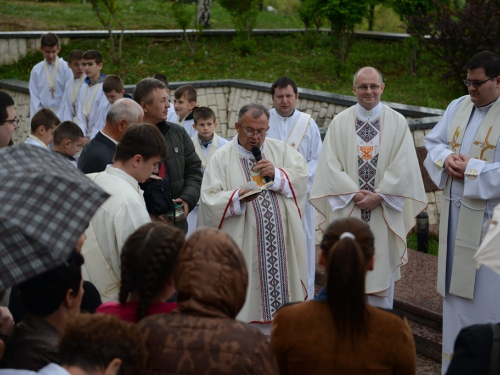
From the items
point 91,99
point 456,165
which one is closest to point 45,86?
point 91,99

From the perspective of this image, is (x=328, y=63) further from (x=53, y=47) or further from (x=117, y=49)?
(x=53, y=47)

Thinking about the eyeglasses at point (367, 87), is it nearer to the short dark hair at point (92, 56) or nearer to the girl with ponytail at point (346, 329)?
the girl with ponytail at point (346, 329)

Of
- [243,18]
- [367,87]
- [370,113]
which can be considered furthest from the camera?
[243,18]

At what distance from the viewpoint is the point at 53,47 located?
12359 millimetres

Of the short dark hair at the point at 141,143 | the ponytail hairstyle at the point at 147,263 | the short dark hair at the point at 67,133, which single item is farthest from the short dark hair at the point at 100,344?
the short dark hair at the point at 67,133

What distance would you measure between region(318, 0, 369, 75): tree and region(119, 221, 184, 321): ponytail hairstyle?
13.2 meters

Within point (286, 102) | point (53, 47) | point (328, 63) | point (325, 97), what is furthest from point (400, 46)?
point (286, 102)

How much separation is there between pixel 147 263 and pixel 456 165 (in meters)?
3.38

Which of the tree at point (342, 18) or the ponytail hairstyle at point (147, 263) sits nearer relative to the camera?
the ponytail hairstyle at point (147, 263)

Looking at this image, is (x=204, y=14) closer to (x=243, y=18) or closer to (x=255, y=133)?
(x=243, y=18)

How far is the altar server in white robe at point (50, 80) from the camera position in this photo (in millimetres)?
12608

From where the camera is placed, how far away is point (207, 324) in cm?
295

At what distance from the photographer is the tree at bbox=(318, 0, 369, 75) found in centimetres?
1587

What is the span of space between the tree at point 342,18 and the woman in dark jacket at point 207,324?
1342 centimetres
